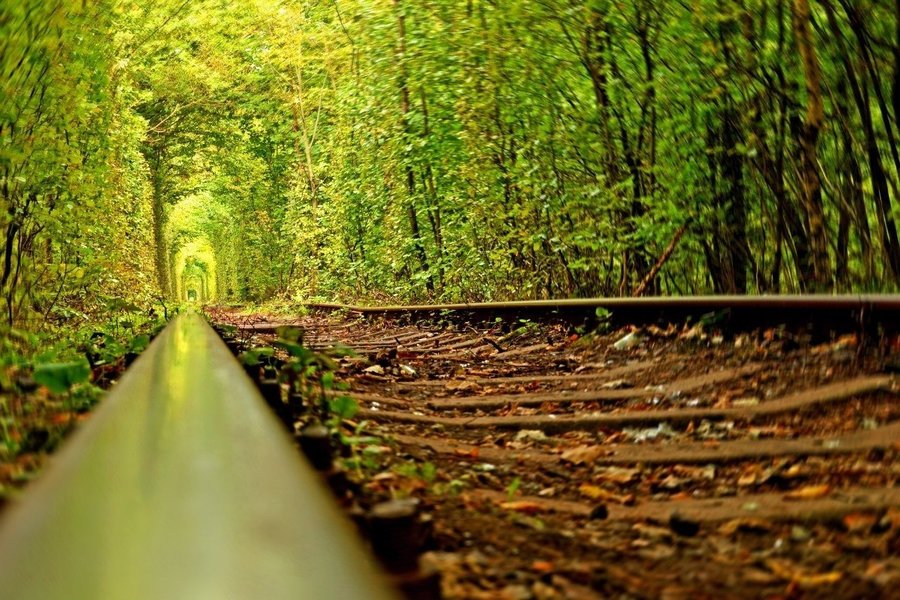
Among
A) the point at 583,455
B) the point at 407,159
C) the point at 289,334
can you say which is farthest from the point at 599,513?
the point at 407,159

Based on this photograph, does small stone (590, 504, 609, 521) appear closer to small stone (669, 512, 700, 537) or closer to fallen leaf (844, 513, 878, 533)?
small stone (669, 512, 700, 537)

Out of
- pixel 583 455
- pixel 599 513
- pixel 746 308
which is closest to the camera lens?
pixel 599 513

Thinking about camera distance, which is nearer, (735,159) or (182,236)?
(735,159)

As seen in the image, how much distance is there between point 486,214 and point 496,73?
1.77m

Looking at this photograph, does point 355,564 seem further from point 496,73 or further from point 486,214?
point 486,214

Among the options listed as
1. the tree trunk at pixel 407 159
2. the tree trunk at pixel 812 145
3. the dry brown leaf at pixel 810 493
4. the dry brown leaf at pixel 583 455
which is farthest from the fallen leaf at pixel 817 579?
the tree trunk at pixel 407 159

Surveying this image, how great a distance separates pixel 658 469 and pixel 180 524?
→ 202cm

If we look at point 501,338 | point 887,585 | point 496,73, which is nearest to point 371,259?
point 496,73

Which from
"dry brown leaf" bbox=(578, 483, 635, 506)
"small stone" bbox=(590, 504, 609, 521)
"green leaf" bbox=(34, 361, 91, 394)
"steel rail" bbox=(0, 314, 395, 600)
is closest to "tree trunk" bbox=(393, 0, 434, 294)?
"dry brown leaf" bbox=(578, 483, 635, 506)

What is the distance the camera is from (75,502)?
85cm

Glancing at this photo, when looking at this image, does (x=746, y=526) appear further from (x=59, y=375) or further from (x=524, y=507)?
(x=59, y=375)

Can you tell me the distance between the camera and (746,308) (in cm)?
411

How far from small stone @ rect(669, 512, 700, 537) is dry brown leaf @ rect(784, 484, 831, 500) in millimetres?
364

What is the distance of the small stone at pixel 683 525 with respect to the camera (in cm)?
184
